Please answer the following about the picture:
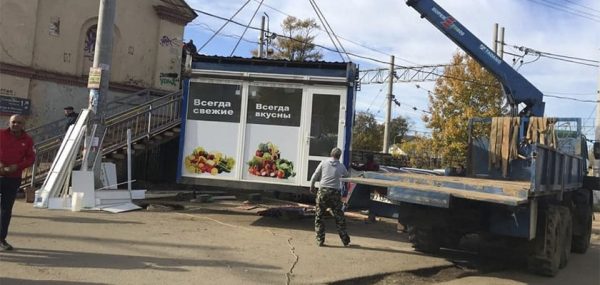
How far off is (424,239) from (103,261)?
523cm

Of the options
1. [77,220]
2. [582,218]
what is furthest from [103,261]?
[582,218]

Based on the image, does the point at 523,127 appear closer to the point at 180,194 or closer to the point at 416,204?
the point at 416,204

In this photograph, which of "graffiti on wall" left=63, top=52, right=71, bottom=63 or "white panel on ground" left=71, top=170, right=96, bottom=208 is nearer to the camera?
"white panel on ground" left=71, top=170, right=96, bottom=208

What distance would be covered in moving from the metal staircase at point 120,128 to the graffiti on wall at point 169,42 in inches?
129

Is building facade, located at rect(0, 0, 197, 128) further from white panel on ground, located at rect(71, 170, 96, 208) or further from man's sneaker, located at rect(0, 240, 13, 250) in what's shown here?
man's sneaker, located at rect(0, 240, 13, 250)

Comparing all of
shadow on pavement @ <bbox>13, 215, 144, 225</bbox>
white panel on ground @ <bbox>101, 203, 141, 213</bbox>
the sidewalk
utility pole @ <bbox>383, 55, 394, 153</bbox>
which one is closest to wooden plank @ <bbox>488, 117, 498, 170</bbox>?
the sidewalk

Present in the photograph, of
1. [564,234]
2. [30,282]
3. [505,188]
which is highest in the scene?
[505,188]

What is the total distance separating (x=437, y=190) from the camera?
7.57 m

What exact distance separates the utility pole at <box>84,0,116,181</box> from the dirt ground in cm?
175

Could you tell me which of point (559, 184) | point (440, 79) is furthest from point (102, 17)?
point (440, 79)

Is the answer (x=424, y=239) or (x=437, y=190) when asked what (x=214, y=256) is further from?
(x=424, y=239)

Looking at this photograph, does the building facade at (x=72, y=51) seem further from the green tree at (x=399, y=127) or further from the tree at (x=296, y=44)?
the green tree at (x=399, y=127)

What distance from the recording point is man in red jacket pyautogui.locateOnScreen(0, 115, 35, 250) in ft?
22.4

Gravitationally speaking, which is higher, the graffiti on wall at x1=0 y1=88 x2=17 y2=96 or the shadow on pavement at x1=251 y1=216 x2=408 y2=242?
the graffiti on wall at x1=0 y1=88 x2=17 y2=96
